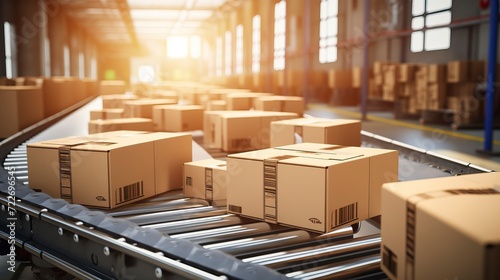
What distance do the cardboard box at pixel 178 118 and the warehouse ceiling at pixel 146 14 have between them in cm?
1340

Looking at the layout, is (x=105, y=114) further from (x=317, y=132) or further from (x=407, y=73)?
(x=407, y=73)

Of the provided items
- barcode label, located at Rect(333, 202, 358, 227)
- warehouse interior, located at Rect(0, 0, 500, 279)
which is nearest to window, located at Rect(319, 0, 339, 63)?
warehouse interior, located at Rect(0, 0, 500, 279)

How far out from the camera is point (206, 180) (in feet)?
9.74

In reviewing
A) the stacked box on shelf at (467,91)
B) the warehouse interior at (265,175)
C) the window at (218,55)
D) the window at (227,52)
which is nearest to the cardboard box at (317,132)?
the warehouse interior at (265,175)

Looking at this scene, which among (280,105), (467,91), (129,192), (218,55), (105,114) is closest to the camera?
(129,192)

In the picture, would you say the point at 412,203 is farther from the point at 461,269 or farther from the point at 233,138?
the point at 233,138

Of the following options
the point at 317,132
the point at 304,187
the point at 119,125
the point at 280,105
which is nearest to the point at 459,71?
the point at 280,105

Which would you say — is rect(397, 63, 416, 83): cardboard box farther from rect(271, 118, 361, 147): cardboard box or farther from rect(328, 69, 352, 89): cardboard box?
rect(271, 118, 361, 147): cardboard box

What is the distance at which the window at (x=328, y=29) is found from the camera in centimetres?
1534

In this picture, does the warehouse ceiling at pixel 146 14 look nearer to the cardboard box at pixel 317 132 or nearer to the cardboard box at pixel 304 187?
the cardboard box at pixel 317 132

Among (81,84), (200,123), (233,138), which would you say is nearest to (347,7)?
(81,84)

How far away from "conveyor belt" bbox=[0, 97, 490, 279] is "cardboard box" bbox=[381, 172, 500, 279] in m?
0.30

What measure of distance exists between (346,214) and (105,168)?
126 cm

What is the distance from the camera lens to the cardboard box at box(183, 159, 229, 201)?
289 cm
